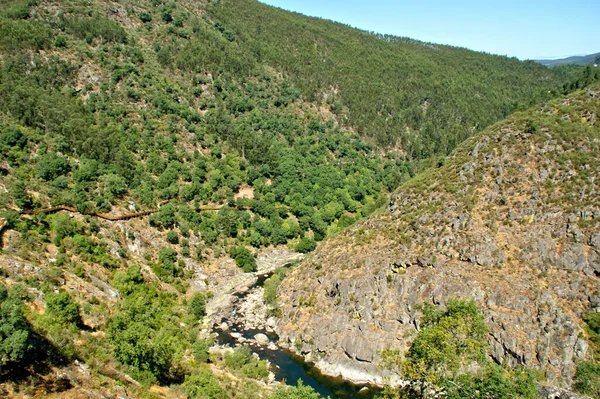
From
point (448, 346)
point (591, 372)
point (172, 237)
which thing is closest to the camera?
point (448, 346)

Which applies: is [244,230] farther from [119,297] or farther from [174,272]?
[119,297]

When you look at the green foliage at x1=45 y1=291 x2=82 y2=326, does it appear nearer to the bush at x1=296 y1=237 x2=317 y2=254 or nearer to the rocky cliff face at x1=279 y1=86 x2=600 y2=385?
the rocky cliff face at x1=279 y1=86 x2=600 y2=385

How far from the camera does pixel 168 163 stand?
98125mm

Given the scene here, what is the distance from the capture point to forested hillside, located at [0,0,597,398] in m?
44.0

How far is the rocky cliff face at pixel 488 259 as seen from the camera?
50656mm

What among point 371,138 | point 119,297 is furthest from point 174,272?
point 371,138

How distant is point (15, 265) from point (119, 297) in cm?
1429

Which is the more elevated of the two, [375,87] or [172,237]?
[375,87]

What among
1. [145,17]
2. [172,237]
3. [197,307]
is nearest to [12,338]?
[197,307]

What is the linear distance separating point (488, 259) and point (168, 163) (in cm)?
7158

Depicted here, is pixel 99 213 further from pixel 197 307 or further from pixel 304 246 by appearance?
pixel 304 246

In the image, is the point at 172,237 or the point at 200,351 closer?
the point at 200,351

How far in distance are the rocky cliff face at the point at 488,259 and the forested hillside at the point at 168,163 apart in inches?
574

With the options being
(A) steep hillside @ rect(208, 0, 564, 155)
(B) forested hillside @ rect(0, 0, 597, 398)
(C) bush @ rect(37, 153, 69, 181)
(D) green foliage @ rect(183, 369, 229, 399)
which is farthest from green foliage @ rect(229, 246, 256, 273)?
(A) steep hillside @ rect(208, 0, 564, 155)
